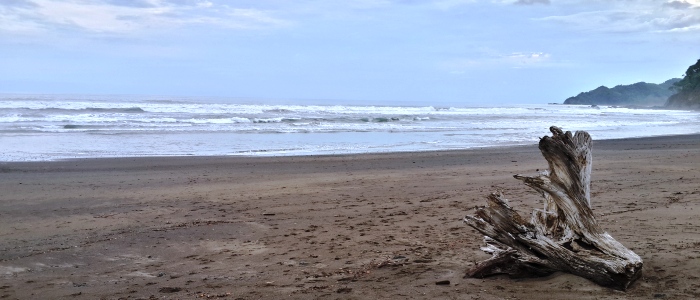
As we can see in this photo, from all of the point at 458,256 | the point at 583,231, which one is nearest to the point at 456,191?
the point at 458,256

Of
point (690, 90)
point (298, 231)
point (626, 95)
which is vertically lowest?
point (298, 231)

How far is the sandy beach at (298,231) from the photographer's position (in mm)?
4852

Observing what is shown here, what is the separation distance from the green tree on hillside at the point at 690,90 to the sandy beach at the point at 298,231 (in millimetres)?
89021

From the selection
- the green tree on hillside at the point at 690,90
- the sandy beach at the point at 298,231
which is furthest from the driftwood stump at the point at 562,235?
the green tree on hillside at the point at 690,90

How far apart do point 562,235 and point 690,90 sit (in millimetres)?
102874

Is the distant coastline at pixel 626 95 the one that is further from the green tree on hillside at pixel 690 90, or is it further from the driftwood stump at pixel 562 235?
the driftwood stump at pixel 562 235

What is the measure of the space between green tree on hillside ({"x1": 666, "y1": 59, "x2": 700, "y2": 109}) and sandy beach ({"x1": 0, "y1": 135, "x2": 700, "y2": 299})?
8902 centimetres

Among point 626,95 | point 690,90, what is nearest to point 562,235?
point 690,90

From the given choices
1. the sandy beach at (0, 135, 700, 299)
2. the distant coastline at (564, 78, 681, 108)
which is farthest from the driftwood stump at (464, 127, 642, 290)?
the distant coastline at (564, 78, 681, 108)

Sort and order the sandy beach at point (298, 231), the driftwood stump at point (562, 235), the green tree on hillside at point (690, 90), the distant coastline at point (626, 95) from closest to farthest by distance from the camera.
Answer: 1. the driftwood stump at point (562, 235)
2. the sandy beach at point (298, 231)
3. the green tree on hillside at point (690, 90)
4. the distant coastline at point (626, 95)

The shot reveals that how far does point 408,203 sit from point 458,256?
337cm

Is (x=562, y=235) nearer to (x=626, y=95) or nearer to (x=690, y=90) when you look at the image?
(x=690, y=90)

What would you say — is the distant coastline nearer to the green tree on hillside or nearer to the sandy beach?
the green tree on hillside

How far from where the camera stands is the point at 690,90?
93000mm
